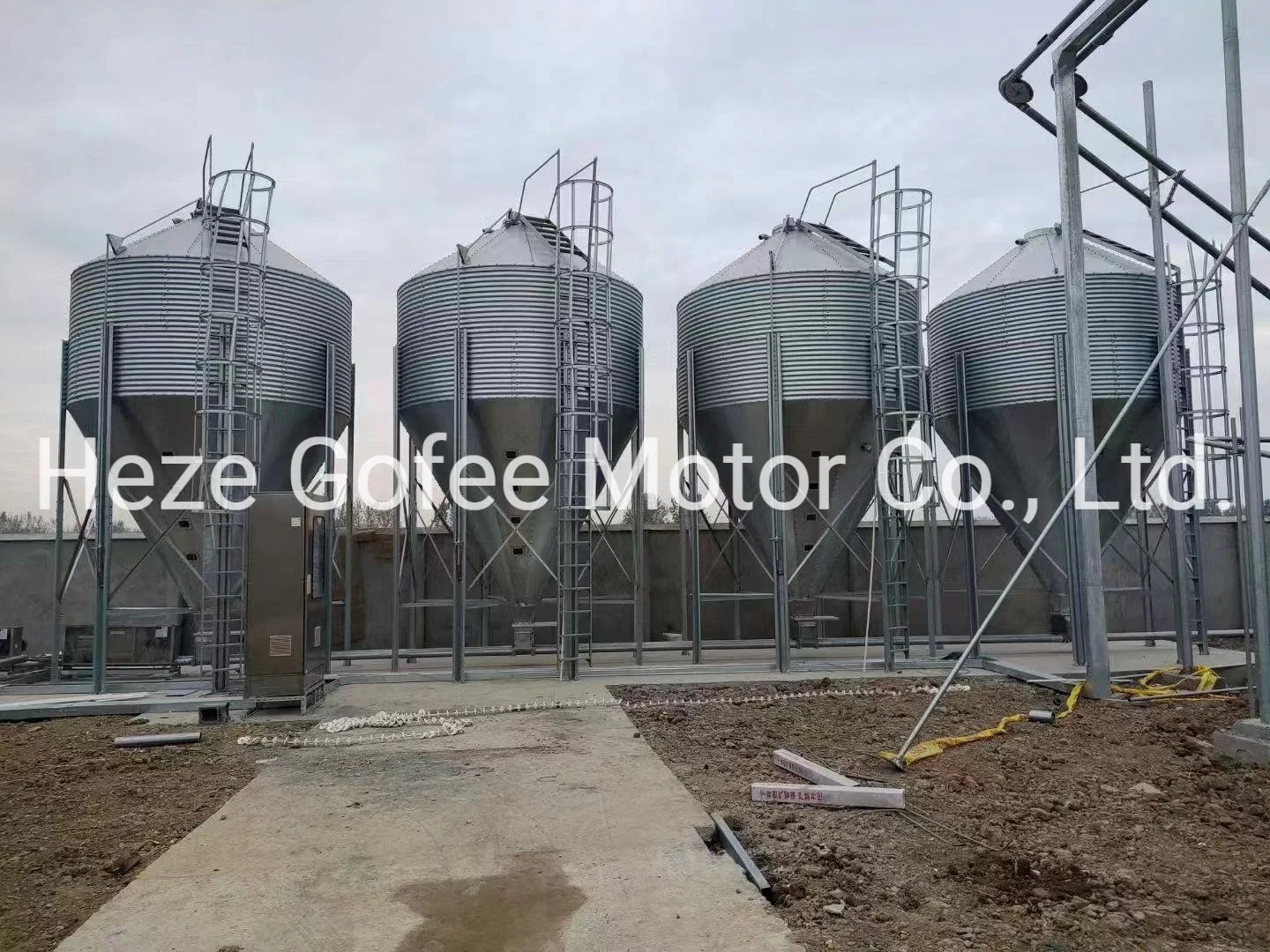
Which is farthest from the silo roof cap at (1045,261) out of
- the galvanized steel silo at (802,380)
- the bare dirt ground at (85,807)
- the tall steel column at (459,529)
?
the bare dirt ground at (85,807)

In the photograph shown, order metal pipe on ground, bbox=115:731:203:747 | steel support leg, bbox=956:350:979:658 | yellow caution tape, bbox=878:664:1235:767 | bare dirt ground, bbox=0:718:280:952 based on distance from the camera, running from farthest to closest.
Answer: steel support leg, bbox=956:350:979:658
metal pipe on ground, bbox=115:731:203:747
yellow caution tape, bbox=878:664:1235:767
bare dirt ground, bbox=0:718:280:952

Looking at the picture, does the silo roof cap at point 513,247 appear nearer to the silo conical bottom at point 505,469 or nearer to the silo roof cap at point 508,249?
the silo roof cap at point 508,249

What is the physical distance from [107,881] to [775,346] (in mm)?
9991

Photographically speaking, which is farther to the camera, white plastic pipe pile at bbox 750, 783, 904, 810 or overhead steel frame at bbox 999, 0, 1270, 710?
overhead steel frame at bbox 999, 0, 1270, 710

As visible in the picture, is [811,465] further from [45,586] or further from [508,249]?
[45,586]

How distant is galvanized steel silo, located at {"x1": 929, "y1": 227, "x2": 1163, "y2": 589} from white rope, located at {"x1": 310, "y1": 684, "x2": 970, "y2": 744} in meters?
3.86

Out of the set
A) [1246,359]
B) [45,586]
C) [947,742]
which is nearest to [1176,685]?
[947,742]

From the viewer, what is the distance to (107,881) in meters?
5.02

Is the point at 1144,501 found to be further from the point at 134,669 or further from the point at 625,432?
the point at 134,669

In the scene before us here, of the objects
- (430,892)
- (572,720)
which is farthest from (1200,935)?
(572,720)

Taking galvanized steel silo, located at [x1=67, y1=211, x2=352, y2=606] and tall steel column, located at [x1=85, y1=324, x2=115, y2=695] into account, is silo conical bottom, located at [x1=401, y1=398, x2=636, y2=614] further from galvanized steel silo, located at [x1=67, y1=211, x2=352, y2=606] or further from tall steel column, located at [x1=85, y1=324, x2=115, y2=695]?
tall steel column, located at [x1=85, y1=324, x2=115, y2=695]

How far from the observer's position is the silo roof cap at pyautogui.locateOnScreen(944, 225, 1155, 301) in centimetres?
1363

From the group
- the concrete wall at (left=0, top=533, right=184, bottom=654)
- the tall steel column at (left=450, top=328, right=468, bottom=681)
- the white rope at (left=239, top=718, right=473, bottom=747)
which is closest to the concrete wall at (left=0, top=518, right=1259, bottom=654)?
the concrete wall at (left=0, top=533, right=184, bottom=654)

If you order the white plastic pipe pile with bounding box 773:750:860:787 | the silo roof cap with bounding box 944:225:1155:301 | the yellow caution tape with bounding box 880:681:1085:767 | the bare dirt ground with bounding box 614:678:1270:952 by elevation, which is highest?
the silo roof cap with bounding box 944:225:1155:301
